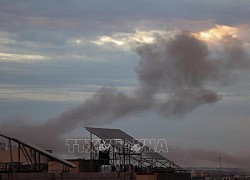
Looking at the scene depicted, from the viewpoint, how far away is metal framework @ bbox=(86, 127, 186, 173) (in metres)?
105

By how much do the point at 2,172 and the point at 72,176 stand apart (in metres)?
11.1

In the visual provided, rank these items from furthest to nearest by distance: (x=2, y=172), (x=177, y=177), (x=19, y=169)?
1. (x=177, y=177)
2. (x=19, y=169)
3. (x=2, y=172)

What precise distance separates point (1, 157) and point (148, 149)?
27.9m

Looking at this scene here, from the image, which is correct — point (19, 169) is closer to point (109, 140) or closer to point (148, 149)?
point (109, 140)

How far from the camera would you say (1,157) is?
104 meters

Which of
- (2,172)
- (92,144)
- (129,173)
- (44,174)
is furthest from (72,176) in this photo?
(92,144)

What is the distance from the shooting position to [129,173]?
94.4 m

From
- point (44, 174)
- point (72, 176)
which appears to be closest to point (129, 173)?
point (72, 176)

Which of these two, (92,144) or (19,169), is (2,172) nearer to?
(19,169)

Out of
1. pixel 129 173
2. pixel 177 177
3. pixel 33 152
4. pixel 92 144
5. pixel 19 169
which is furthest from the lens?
pixel 177 177

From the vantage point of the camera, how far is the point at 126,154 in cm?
10550

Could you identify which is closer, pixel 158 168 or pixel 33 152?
pixel 33 152

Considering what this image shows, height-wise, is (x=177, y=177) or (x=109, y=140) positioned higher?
(x=109, y=140)

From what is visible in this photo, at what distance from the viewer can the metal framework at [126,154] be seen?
10469cm
